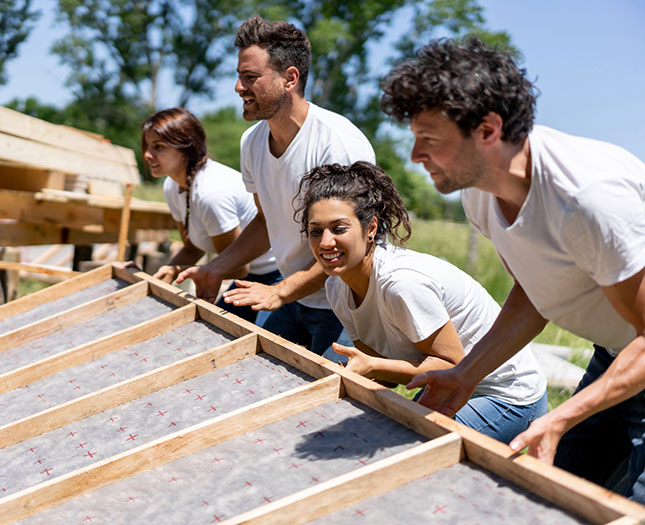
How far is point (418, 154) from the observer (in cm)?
186

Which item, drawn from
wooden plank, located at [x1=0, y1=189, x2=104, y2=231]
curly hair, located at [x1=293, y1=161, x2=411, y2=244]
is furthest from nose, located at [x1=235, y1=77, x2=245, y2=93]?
wooden plank, located at [x1=0, y1=189, x2=104, y2=231]

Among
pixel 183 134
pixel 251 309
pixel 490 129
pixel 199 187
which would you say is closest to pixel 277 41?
pixel 183 134

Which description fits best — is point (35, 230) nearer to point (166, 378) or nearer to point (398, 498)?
point (166, 378)

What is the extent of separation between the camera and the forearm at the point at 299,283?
Answer: 3.21 meters

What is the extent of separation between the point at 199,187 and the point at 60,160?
2.08 m

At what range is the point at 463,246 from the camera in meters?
14.5

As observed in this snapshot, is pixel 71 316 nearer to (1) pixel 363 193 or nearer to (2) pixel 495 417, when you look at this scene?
(1) pixel 363 193

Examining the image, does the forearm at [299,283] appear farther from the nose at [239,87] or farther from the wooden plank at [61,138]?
the wooden plank at [61,138]

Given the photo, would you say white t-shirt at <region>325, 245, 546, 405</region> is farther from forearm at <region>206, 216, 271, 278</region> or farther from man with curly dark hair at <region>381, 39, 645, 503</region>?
forearm at <region>206, 216, 271, 278</region>

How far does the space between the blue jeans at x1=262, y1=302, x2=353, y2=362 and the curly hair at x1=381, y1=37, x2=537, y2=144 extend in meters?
1.68

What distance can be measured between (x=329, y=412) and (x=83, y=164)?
4.48 metres

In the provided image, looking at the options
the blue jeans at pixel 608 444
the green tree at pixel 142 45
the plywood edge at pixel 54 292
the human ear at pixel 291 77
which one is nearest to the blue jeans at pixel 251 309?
the plywood edge at pixel 54 292

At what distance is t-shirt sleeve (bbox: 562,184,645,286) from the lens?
1.69 m

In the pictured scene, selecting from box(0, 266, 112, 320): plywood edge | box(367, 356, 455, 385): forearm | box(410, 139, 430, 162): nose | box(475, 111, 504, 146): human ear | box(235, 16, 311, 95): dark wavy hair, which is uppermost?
box(235, 16, 311, 95): dark wavy hair
